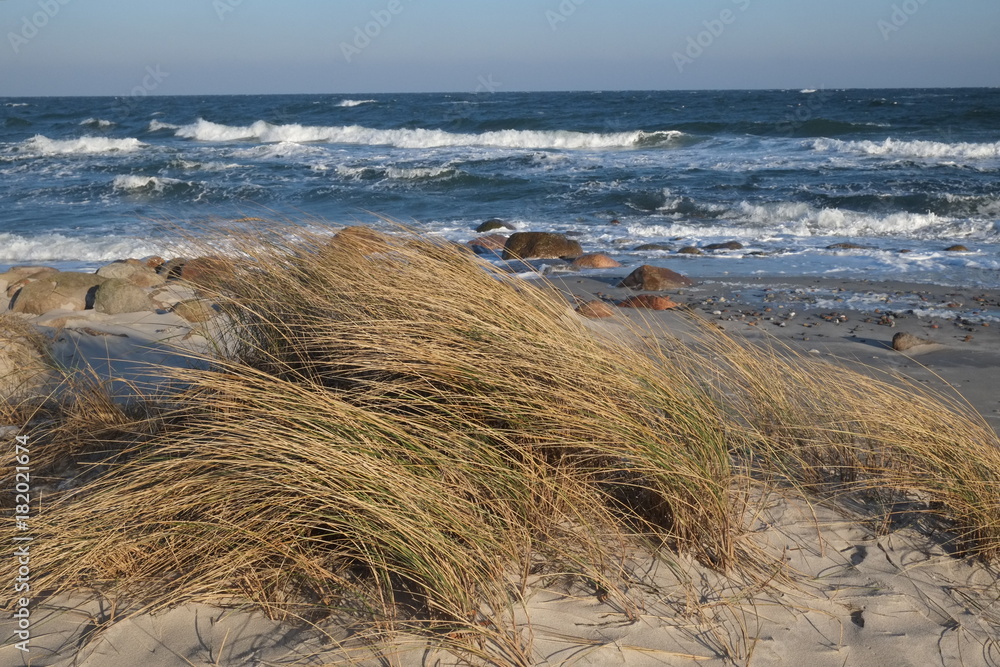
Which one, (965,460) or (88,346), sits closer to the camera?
(965,460)

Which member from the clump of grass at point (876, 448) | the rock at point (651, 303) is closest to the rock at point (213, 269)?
the clump of grass at point (876, 448)

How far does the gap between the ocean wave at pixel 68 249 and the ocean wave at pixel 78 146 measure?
17.0 meters

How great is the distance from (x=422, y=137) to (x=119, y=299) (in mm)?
23801

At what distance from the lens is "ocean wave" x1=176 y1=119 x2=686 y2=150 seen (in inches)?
1055

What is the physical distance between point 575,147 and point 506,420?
25.4 metres

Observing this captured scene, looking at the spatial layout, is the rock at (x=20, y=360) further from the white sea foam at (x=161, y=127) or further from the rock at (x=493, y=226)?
the white sea foam at (x=161, y=127)

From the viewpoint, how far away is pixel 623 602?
2139mm

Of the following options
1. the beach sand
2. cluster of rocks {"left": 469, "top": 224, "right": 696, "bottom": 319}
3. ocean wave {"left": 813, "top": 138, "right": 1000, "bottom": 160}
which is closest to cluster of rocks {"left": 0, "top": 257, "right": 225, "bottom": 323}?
cluster of rocks {"left": 469, "top": 224, "right": 696, "bottom": 319}

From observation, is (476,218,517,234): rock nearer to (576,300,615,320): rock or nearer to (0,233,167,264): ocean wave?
(0,233,167,264): ocean wave

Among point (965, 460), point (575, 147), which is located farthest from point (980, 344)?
point (575, 147)

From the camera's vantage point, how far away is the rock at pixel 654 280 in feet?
25.2

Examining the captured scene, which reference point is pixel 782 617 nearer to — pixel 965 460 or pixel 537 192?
pixel 965 460

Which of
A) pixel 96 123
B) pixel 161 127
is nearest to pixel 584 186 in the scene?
pixel 161 127

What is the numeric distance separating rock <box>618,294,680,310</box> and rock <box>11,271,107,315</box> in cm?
446
